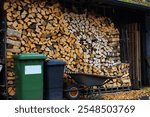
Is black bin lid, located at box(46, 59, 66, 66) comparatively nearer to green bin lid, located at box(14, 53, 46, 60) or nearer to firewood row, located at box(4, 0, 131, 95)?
green bin lid, located at box(14, 53, 46, 60)

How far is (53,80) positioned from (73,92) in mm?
799

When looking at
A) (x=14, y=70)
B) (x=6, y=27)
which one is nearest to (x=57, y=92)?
(x=14, y=70)

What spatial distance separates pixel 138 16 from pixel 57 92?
492 cm

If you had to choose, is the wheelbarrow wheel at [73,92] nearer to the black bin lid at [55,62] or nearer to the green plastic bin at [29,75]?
the black bin lid at [55,62]

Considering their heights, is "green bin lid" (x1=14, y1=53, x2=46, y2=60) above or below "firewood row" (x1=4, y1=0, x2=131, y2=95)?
below

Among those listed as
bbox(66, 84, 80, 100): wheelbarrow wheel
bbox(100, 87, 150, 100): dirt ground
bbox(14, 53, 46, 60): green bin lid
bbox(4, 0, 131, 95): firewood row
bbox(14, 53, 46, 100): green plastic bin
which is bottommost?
bbox(100, 87, 150, 100): dirt ground

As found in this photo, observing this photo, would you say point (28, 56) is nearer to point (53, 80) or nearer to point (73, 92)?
point (53, 80)

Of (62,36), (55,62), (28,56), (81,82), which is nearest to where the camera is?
(28,56)

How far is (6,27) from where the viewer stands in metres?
9.81

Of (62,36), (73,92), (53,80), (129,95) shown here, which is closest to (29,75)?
(53,80)

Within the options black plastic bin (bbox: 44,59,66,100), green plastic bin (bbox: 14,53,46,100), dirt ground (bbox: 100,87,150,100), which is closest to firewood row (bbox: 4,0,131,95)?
green plastic bin (bbox: 14,53,46,100)

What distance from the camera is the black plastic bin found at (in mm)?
9938

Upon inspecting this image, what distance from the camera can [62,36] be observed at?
1085 cm

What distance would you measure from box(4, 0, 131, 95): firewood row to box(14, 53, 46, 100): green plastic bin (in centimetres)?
47
